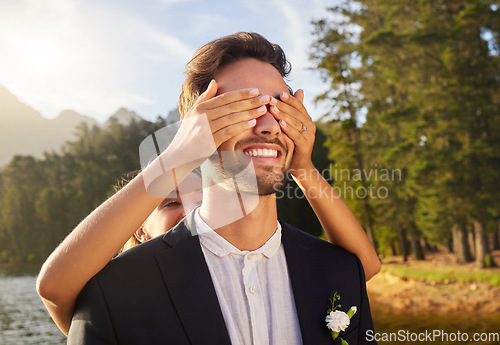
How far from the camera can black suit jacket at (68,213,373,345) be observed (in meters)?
2.09

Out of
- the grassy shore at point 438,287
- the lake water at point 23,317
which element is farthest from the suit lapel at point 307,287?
the lake water at point 23,317

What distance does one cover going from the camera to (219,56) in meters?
2.68

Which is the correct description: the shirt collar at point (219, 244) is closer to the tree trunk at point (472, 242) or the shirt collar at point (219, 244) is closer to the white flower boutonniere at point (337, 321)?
the white flower boutonniere at point (337, 321)

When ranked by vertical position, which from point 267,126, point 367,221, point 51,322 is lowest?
point 51,322

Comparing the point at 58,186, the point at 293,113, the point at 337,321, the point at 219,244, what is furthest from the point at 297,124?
the point at 58,186

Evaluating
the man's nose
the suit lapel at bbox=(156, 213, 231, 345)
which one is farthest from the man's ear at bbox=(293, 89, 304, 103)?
the suit lapel at bbox=(156, 213, 231, 345)

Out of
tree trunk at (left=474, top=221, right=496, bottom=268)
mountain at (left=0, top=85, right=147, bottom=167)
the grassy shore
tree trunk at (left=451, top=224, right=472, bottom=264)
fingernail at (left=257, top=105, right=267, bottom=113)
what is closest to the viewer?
fingernail at (left=257, top=105, right=267, bottom=113)

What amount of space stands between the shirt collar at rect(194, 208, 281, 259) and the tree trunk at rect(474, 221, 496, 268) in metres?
24.1

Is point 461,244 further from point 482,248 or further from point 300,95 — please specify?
point 300,95

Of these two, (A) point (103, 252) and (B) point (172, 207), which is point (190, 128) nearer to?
(A) point (103, 252)

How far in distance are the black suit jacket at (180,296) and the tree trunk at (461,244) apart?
25067 millimetres

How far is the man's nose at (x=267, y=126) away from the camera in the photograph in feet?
7.68

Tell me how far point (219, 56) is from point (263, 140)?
0.63m

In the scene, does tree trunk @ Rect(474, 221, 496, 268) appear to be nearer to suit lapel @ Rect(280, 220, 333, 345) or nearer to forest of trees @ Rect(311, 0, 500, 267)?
forest of trees @ Rect(311, 0, 500, 267)
